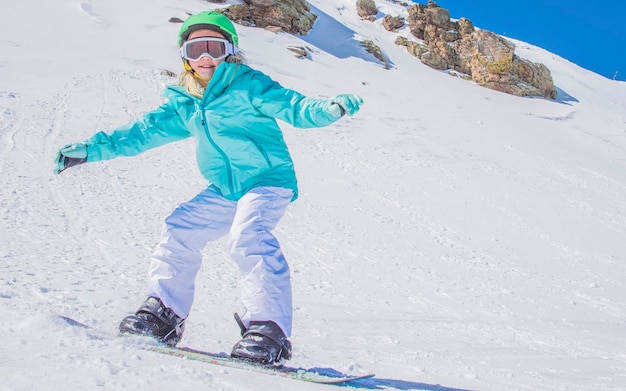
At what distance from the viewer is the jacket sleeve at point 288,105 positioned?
2617mm

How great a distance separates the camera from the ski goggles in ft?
9.47

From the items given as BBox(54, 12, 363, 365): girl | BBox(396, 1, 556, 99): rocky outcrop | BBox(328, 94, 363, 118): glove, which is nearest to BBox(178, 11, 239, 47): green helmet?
BBox(54, 12, 363, 365): girl

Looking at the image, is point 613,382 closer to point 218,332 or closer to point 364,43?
point 218,332

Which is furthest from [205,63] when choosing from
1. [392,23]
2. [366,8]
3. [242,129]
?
[366,8]

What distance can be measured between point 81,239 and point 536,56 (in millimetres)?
51355

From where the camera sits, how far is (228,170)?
2881 millimetres

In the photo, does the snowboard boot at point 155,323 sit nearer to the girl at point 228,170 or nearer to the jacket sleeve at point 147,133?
the girl at point 228,170

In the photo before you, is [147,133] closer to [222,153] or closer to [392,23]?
[222,153]

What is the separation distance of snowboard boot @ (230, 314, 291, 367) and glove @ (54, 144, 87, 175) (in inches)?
57.2

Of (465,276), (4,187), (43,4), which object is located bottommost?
(4,187)

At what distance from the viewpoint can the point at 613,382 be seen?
327 cm

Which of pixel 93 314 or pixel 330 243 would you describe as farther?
pixel 330 243

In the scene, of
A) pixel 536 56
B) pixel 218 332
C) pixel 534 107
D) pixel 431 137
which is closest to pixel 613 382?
pixel 218 332

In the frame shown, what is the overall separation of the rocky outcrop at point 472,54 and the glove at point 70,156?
3371cm
